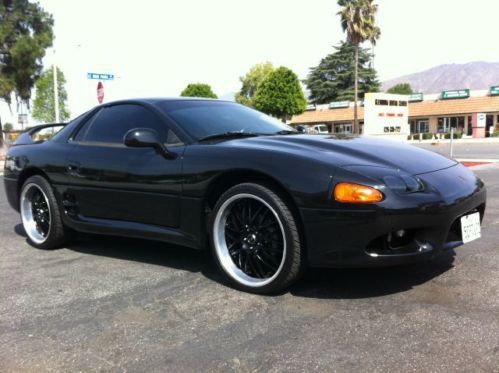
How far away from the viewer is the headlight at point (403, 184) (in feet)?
9.37

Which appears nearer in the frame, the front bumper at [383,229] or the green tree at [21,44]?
the front bumper at [383,229]

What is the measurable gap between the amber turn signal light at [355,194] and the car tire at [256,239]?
340 mm

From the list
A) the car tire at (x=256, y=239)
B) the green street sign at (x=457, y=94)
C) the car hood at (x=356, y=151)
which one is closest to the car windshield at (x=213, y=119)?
the car hood at (x=356, y=151)

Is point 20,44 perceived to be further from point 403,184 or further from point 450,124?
point 450,124

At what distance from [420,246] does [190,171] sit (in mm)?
1566

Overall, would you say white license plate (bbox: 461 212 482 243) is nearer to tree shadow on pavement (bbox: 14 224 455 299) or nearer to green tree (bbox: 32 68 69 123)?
tree shadow on pavement (bbox: 14 224 455 299)

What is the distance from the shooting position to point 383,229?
278 cm

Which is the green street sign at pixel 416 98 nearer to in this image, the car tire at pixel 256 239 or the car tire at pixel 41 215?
the car tire at pixel 41 215

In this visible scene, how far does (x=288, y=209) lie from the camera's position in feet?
9.96

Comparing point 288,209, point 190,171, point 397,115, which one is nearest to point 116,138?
point 190,171

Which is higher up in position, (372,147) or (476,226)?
(372,147)

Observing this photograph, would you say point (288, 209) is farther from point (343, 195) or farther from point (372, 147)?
point (372, 147)

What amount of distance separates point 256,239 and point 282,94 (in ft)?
136

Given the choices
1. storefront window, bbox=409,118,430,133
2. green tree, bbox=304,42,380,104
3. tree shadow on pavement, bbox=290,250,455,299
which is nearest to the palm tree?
storefront window, bbox=409,118,430,133
